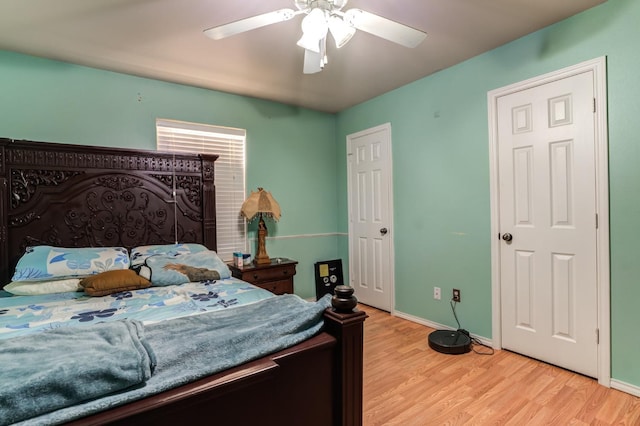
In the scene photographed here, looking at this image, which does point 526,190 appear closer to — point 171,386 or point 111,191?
point 171,386

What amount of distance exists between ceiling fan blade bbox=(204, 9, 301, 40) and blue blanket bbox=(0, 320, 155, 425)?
1544 millimetres

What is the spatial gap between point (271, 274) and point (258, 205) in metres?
0.71

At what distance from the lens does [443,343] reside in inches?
105

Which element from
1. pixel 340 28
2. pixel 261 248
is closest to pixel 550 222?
pixel 340 28

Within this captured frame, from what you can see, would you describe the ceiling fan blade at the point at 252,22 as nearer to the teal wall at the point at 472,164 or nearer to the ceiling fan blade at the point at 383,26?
A: the ceiling fan blade at the point at 383,26

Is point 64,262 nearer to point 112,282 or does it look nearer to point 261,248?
point 112,282

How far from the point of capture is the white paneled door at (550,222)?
2.20 meters

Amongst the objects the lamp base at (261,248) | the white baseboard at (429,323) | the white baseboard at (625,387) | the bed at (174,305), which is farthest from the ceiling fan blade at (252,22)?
the white baseboard at (625,387)

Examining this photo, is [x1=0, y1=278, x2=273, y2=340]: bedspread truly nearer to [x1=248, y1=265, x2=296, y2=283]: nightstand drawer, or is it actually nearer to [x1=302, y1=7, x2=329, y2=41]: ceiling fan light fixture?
[x1=248, y1=265, x2=296, y2=283]: nightstand drawer

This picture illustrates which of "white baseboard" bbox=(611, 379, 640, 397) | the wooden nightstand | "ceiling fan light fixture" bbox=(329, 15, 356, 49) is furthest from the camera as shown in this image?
the wooden nightstand

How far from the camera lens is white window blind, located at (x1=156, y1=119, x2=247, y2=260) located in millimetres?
3260

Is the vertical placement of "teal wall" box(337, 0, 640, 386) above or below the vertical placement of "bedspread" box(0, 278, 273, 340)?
above

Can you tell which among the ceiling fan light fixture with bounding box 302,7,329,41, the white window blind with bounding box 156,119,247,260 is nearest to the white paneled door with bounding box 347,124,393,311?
the white window blind with bounding box 156,119,247,260

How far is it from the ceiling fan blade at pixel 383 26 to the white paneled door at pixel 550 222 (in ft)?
4.25
